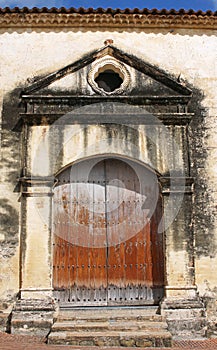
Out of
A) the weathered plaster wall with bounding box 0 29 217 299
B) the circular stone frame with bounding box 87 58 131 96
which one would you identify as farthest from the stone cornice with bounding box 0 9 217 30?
the circular stone frame with bounding box 87 58 131 96

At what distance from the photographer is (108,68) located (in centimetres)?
870

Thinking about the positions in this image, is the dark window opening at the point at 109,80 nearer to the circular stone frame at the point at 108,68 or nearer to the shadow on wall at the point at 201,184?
the circular stone frame at the point at 108,68

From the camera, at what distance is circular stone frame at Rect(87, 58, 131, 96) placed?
8.34 meters

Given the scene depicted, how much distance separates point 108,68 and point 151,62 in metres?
0.87

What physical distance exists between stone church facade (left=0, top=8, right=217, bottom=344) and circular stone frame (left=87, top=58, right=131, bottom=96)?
0.02 metres

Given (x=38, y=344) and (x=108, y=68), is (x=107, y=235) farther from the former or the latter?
(x=108, y=68)

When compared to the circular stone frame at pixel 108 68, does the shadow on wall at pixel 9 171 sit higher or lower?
lower

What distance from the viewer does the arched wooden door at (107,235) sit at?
7.85m

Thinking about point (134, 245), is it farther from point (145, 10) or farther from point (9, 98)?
point (145, 10)

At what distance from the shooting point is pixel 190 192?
26.0 ft

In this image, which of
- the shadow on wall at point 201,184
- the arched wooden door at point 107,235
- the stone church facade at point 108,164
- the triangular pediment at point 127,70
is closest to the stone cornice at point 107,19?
the stone church facade at point 108,164

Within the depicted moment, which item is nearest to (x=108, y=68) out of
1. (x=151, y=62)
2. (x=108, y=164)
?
(x=151, y=62)

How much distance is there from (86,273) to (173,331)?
6.02 feet

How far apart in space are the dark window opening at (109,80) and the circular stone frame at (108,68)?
0.16 m
